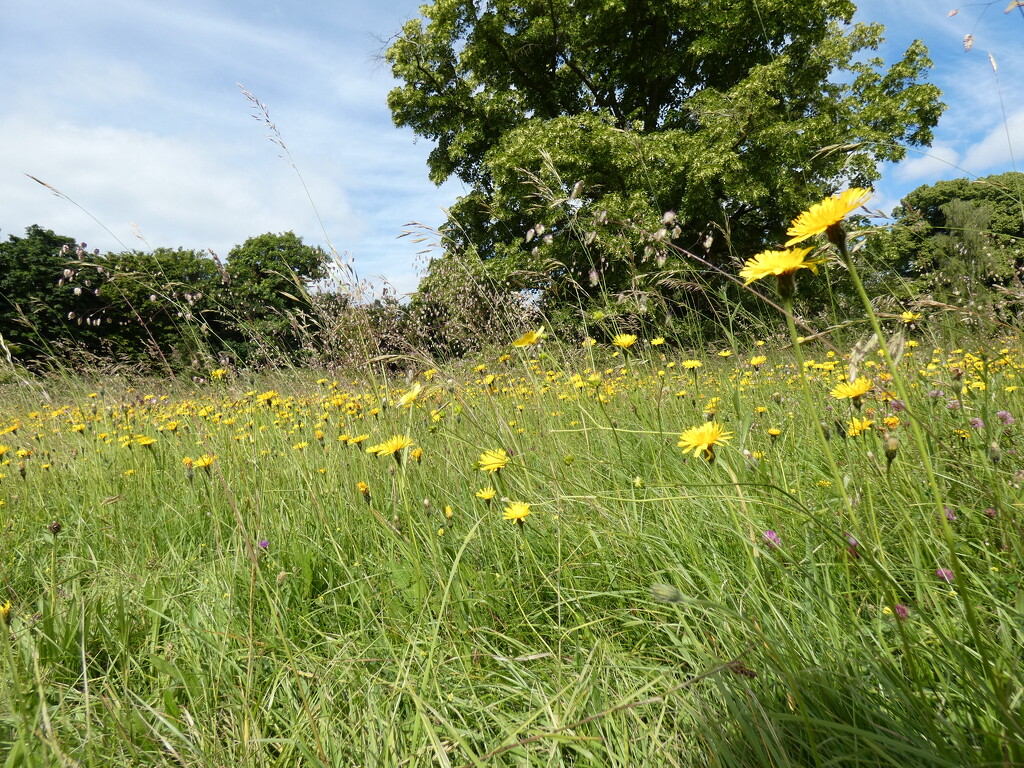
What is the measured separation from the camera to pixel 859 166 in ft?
29.2

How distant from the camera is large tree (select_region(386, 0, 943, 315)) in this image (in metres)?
9.52

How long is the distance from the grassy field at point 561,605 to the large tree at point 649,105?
730 cm

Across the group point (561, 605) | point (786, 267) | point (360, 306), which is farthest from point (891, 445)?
point (360, 306)

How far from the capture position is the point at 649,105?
12352mm

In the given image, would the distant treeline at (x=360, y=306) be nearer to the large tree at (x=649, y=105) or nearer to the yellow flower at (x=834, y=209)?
the yellow flower at (x=834, y=209)

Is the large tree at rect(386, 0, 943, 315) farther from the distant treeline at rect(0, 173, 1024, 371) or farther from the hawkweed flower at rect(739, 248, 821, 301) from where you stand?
the hawkweed flower at rect(739, 248, 821, 301)

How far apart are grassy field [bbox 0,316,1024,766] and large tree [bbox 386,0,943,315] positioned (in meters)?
7.30

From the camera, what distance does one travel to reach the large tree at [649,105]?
952cm

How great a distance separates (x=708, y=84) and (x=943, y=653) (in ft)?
44.9

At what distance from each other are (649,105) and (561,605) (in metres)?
13.8

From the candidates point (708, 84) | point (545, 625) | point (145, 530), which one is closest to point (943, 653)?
point (545, 625)

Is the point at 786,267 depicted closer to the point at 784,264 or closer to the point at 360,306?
the point at 784,264

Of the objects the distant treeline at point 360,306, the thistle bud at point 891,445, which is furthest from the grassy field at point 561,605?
the distant treeline at point 360,306

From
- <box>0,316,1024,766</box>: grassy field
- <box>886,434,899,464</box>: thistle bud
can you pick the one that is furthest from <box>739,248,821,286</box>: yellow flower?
<box>886,434,899,464</box>: thistle bud
